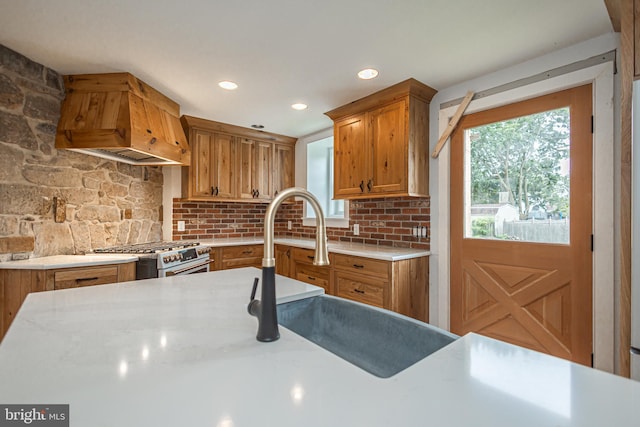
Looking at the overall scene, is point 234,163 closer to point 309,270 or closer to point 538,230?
point 309,270

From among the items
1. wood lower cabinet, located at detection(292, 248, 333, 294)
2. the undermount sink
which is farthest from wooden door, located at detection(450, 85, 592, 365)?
the undermount sink

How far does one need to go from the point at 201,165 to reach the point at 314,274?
6.13 feet

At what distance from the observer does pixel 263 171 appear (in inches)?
165

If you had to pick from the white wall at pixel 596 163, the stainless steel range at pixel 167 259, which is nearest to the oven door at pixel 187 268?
the stainless steel range at pixel 167 259

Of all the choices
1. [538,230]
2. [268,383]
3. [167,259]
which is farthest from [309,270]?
[268,383]

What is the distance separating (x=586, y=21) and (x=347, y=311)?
7.12ft

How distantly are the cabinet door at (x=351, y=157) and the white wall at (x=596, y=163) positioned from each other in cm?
62

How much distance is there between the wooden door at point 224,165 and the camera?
3.77 metres

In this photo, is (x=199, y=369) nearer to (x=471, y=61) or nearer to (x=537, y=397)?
(x=537, y=397)

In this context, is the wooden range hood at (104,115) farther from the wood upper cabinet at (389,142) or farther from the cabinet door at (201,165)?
the wood upper cabinet at (389,142)

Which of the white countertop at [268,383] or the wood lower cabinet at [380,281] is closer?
the white countertop at [268,383]

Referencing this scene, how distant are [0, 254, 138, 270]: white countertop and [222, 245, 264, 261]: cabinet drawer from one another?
1.16 metres

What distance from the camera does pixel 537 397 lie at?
574 mm

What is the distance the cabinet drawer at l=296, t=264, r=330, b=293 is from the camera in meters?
3.13
